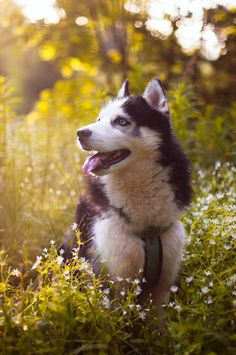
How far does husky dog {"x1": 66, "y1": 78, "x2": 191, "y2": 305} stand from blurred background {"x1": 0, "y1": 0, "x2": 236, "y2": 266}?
52.4 inches

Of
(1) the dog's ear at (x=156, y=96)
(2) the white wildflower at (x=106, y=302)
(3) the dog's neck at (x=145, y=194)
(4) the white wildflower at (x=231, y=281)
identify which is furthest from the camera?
(1) the dog's ear at (x=156, y=96)

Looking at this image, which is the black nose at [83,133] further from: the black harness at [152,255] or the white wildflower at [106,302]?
the white wildflower at [106,302]

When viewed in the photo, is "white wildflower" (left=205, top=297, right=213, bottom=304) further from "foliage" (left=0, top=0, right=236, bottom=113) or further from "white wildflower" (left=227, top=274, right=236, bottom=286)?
"foliage" (left=0, top=0, right=236, bottom=113)

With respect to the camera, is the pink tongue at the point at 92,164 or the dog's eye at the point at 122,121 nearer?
the pink tongue at the point at 92,164

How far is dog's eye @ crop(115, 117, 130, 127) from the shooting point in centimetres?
342

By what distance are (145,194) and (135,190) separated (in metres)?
0.08

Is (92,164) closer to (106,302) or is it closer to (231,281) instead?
(106,302)

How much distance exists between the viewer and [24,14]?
723 cm

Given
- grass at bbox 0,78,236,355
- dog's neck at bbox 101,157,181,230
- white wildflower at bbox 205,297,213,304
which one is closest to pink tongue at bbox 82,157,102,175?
dog's neck at bbox 101,157,181,230

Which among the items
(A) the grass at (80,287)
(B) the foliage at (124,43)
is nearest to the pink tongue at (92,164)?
(A) the grass at (80,287)

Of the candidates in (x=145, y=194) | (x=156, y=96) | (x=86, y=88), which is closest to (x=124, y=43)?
(x=86, y=88)

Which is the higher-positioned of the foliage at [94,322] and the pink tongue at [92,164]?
the pink tongue at [92,164]

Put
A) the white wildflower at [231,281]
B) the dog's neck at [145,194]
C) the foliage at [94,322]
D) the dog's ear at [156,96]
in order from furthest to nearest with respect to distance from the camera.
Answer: the dog's ear at [156,96] → the dog's neck at [145,194] → the white wildflower at [231,281] → the foliage at [94,322]

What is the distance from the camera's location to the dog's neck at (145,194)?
11.1 ft
